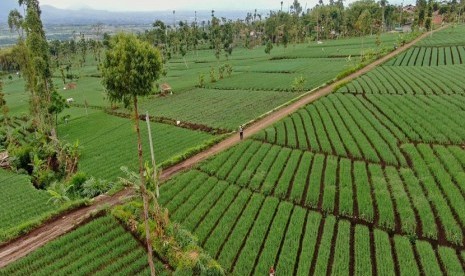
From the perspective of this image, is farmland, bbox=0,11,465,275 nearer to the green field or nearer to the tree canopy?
the green field

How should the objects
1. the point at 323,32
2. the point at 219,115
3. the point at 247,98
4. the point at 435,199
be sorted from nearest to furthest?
the point at 435,199
the point at 219,115
the point at 247,98
the point at 323,32

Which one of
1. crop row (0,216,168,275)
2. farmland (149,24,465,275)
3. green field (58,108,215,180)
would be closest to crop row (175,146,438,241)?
farmland (149,24,465,275)

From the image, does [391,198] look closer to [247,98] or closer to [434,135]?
[434,135]

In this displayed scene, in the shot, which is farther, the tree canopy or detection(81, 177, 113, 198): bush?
detection(81, 177, 113, 198): bush

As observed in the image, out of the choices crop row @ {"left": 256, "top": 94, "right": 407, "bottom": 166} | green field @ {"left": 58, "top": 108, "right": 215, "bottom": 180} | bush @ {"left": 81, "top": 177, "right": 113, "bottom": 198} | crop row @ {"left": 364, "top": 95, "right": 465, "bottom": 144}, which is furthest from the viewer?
green field @ {"left": 58, "top": 108, "right": 215, "bottom": 180}

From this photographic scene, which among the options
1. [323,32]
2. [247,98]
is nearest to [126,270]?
[247,98]

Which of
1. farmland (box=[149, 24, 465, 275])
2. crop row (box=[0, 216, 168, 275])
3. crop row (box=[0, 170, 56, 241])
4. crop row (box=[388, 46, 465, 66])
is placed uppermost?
crop row (box=[388, 46, 465, 66])

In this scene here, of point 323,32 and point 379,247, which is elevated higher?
point 323,32
